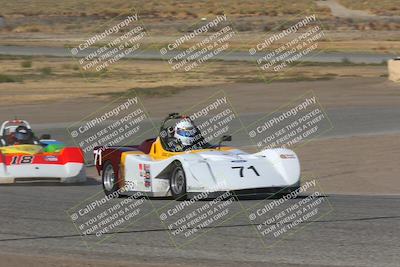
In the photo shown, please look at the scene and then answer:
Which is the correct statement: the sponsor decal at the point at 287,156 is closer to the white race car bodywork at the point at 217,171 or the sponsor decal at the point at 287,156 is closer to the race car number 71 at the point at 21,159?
the white race car bodywork at the point at 217,171

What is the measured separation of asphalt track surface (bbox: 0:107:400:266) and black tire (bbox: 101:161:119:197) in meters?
1.15

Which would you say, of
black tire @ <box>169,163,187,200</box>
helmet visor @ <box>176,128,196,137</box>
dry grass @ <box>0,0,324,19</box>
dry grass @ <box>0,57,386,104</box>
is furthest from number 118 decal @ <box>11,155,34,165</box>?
dry grass @ <box>0,0,324,19</box>

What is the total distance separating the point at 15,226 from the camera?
1359 centimetres

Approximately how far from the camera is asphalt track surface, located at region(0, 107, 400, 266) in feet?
36.4

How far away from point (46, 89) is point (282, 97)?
10782mm

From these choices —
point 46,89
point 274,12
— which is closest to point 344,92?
point 46,89

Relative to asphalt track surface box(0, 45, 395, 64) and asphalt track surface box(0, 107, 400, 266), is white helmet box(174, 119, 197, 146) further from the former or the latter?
asphalt track surface box(0, 45, 395, 64)

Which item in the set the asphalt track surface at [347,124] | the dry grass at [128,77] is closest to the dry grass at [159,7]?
the dry grass at [128,77]

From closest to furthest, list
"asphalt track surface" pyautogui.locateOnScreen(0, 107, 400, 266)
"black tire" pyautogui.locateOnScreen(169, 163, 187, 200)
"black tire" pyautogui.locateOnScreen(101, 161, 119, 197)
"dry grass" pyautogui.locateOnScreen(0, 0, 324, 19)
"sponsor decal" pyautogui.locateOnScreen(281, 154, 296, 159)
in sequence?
"asphalt track surface" pyautogui.locateOnScreen(0, 107, 400, 266) < "black tire" pyautogui.locateOnScreen(169, 163, 187, 200) < "sponsor decal" pyautogui.locateOnScreen(281, 154, 296, 159) < "black tire" pyautogui.locateOnScreen(101, 161, 119, 197) < "dry grass" pyautogui.locateOnScreen(0, 0, 324, 19)

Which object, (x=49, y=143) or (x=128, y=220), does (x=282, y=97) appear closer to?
(x=49, y=143)

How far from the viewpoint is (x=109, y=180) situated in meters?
18.2

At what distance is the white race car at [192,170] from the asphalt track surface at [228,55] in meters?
41.5

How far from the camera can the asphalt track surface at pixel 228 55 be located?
5972cm

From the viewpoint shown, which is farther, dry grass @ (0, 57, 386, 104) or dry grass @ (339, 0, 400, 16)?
dry grass @ (339, 0, 400, 16)
